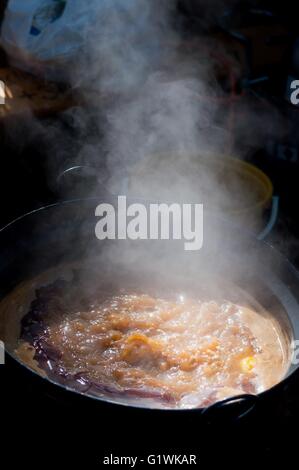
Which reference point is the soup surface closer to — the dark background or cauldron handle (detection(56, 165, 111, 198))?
the dark background

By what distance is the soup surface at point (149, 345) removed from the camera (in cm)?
270

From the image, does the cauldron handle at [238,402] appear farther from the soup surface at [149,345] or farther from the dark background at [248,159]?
the soup surface at [149,345]

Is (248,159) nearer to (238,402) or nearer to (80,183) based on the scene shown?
(80,183)

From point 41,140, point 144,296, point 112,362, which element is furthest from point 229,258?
point 41,140

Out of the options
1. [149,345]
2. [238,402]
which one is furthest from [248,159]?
[238,402]

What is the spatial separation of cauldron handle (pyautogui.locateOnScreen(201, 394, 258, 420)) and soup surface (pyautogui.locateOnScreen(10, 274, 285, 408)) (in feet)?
0.97

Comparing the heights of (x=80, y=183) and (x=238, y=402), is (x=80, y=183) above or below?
above

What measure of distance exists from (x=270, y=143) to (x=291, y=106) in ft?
2.19

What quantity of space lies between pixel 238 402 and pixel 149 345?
2.67ft

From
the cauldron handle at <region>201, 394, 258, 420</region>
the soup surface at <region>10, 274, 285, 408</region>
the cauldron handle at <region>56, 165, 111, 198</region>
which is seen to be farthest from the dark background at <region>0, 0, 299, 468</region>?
the cauldron handle at <region>56, 165, 111, 198</region>

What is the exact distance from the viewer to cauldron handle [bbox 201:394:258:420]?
6.94 feet

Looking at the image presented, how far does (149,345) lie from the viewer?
2.92 meters

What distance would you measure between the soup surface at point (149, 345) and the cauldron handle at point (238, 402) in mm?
295

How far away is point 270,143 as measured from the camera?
5.95 m
